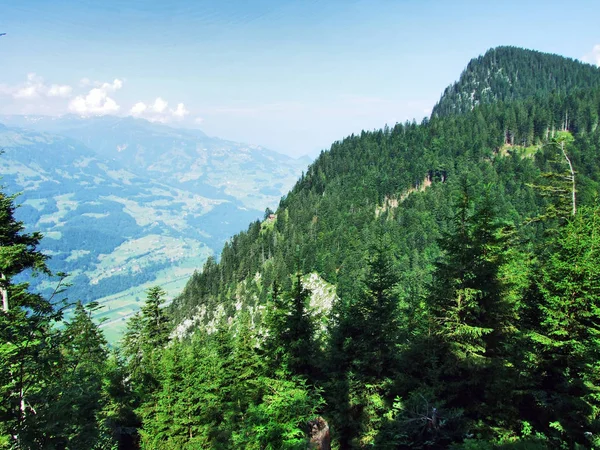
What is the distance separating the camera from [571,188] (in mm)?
22234

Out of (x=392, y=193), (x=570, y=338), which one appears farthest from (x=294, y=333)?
(x=392, y=193)

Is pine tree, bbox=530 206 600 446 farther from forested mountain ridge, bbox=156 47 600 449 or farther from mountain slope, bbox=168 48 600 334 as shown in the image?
mountain slope, bbox=168 48 600 334

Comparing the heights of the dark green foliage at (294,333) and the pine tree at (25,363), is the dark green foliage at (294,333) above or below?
below

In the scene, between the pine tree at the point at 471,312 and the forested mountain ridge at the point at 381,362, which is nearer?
the forested mountain ridge at the point at 381,362

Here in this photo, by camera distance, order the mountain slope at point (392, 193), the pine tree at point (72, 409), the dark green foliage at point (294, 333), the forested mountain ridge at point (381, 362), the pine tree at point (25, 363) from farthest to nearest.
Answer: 1. the mountain slope at point (392, 193)
2. the dark green foliage at point (294, 333)
3. the forested mountain ridge at point (381, 362)
4. the pine tree at point (72, 409)
5. the pine tree at point (25, 363)

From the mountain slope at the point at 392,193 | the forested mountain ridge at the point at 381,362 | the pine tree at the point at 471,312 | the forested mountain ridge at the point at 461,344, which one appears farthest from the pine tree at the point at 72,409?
the mountain slope at the point at 392,193

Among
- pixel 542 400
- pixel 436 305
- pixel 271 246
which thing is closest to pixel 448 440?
pixel 542 400

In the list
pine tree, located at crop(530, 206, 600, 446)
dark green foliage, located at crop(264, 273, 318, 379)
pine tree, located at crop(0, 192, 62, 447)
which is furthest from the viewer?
dark green foliage, located at crop(264, 273, 318, 379)

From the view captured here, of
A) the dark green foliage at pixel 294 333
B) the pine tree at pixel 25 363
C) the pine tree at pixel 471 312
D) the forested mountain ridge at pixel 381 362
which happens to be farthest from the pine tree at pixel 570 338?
the pine tree at pixel 25 363

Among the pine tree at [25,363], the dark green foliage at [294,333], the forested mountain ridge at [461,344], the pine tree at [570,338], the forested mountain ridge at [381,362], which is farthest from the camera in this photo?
the dark green foliage at [294,333]

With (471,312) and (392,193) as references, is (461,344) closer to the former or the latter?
(471,312)

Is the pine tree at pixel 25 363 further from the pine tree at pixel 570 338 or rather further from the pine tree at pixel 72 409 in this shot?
the pine tree at pixel 570 338

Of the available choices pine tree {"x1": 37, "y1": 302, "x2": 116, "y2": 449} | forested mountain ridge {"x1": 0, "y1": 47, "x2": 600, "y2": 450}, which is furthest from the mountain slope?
pine tree {"x1": 37, "y1": 302, "x2": 116, "y2": 449}

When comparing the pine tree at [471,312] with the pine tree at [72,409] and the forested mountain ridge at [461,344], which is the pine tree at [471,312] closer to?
the forested mountain ridge at [461,344]
